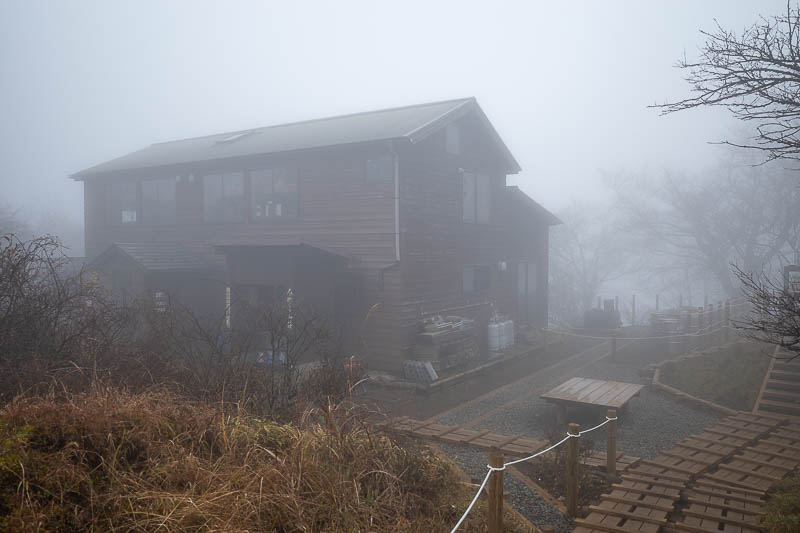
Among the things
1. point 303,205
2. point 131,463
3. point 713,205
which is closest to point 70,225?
point 303,205

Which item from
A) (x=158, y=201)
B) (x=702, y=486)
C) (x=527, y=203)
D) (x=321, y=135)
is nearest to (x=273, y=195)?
(x=321, y=135)

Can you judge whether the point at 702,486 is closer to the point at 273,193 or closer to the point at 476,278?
the point at 476,278

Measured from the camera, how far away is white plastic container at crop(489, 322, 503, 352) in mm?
17891

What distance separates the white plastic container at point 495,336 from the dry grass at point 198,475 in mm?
12328

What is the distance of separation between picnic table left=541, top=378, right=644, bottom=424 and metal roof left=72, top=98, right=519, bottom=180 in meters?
7.34

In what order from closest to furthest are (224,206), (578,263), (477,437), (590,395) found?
(477,437) < (590,395) < (224,206) < (578,263)

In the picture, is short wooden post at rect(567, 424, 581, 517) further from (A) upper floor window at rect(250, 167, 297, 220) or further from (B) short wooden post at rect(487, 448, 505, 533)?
(A) upper floor window at rect(250, 167, 297, 220)

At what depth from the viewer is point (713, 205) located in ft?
116

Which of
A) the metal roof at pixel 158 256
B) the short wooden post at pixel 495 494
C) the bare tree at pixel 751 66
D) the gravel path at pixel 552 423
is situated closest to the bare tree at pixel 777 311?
the bare tree at pixel 751 66

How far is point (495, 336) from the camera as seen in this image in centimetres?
1795

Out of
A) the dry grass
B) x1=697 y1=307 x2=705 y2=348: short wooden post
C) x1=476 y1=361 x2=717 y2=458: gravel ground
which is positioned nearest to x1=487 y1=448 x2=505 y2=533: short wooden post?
the dry grass

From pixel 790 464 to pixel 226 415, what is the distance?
7.22 metres

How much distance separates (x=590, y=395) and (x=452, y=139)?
9.58 m

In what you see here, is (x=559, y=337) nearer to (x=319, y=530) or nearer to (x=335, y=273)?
(x=335, y=273)
